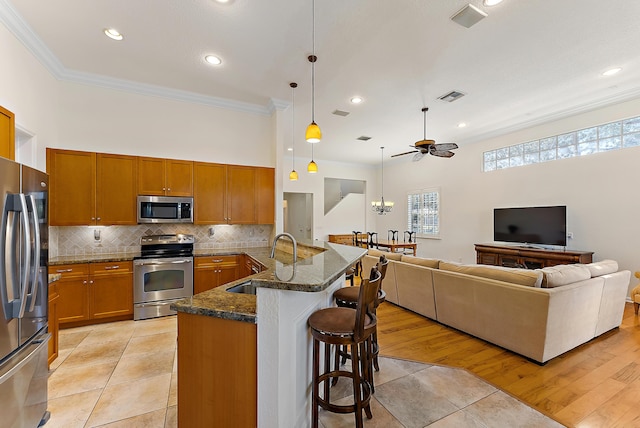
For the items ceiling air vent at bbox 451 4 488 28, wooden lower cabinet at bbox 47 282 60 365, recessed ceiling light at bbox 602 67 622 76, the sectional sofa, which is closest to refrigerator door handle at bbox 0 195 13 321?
wooden lower cabinet at bbox 47 282 60 365

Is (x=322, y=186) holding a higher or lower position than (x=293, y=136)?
lower

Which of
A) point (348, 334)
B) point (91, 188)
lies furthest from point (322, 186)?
point (348, 334)

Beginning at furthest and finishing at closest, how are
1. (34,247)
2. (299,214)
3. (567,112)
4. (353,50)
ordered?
1. (299,214)
2. (567,112)
3. (353,50)
4. (34,247)

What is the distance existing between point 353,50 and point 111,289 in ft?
14.1

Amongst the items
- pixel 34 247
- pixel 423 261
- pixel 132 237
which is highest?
pixel 34 247

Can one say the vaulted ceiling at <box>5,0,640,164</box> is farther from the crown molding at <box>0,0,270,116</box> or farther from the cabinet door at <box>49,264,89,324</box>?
the cabinet door at <box>49,264,89,324</box>

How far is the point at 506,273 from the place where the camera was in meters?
2.95

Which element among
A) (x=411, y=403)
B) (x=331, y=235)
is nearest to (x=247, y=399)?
(x=411, y=403)

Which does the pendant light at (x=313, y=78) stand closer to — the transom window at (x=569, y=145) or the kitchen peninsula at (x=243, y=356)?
the kitchen peninsula at (x=243, y=356)

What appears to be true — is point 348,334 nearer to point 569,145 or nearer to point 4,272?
point 4,272

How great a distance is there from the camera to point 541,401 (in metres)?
2.13

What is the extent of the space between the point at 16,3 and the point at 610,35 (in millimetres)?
5971

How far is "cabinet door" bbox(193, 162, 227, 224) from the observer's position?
4194 mm

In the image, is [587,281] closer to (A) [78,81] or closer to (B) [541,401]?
(B) [541,401]
